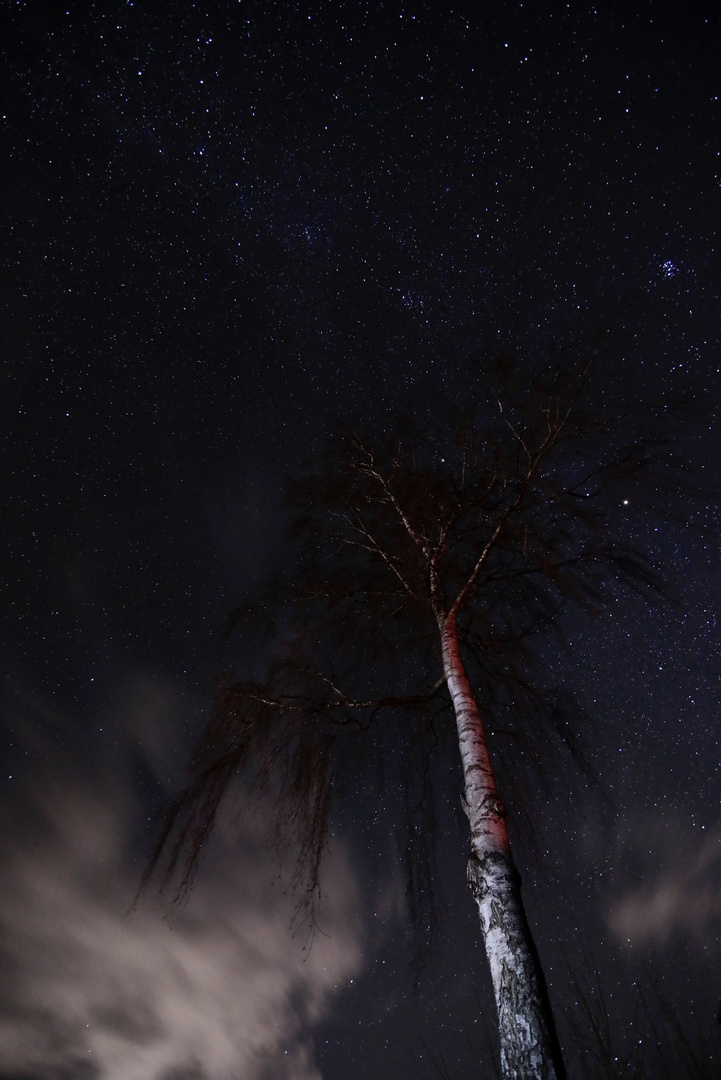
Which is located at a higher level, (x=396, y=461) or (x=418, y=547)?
(x=396, y=461)

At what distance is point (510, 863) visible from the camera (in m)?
4.10

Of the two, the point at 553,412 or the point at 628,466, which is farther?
the point at 553,412

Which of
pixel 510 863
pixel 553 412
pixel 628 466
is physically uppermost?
pixel 553 412

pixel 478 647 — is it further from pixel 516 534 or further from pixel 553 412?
pixel 553 412

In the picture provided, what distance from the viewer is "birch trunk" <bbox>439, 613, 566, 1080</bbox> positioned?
134 inches

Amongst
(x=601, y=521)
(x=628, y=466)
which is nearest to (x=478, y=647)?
(x=601, y=521)

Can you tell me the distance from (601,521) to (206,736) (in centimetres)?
410

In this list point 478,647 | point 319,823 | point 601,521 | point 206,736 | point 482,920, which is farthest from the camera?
point 478,647

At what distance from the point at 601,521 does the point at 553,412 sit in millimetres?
1464

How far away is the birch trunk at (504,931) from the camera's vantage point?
3.41 metres

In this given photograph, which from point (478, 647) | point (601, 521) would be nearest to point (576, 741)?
point (478, 647)

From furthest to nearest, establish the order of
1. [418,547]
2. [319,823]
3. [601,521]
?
[418,547] → [601,521] → [319,823]

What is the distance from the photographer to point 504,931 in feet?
12.5

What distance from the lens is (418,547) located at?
6.96 meters
